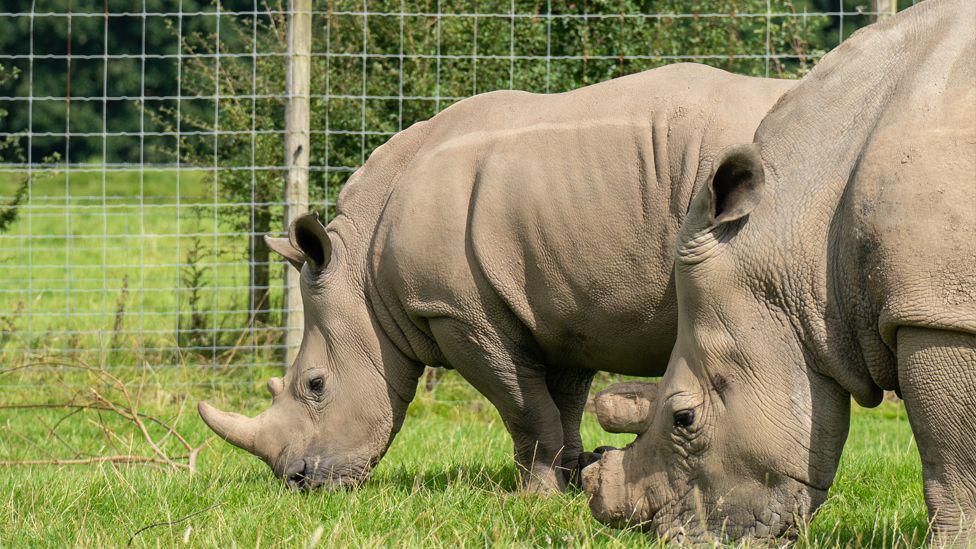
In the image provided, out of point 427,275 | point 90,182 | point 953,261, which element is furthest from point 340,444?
point 90,182

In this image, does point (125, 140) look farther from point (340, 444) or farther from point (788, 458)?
point (788, 458)

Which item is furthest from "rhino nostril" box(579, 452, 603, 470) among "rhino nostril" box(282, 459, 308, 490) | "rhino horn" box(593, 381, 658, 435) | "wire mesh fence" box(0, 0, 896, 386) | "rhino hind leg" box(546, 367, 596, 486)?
"wire mesh fence" box(0, 0, 896, 386)

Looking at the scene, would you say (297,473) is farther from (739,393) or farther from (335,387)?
(739,393)

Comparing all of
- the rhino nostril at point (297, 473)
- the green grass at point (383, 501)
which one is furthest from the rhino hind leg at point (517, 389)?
the rhino nostril at point (297, 473)

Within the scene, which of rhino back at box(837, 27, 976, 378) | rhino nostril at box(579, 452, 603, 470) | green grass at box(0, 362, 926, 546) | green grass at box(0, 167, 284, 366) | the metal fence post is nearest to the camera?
rhino back at box(837, 27, 976, 378)

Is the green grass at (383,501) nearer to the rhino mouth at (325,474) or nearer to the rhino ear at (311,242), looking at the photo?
the rhino mouth at (325,474)

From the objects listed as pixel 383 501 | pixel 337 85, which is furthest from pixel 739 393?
pixel 337 85

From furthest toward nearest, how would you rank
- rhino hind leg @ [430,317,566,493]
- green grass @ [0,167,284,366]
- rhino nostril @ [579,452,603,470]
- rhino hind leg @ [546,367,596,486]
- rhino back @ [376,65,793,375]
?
green grass @ [0,167,284,366]
rhino hind leg @ [546,367,596,486]
rhino hind leg @ [430,317,566,493]
rhino back @ [376,65,793,375]
rhino nostril @ [579,452,603,470]

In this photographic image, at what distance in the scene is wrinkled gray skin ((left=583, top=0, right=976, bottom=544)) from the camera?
128 inches

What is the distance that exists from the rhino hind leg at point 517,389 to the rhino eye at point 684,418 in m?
1.51

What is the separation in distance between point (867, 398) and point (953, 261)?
24.1 inches

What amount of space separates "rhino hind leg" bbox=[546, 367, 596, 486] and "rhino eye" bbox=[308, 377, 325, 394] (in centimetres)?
102

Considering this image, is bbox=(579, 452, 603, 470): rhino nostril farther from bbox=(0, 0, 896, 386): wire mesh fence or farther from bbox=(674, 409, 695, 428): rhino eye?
bbox=(0, 0, 896, 386): wire mesh fence

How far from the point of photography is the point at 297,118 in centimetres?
814
